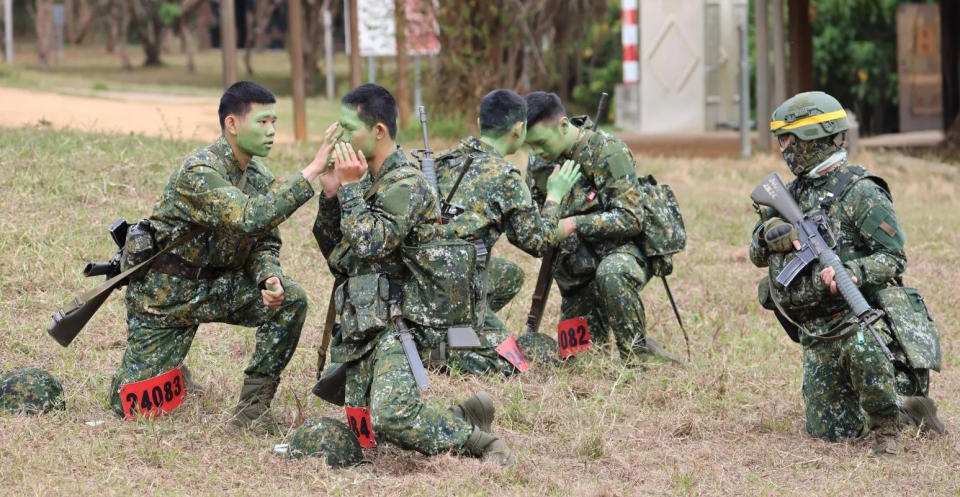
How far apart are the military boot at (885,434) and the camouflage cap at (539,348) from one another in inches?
78.9

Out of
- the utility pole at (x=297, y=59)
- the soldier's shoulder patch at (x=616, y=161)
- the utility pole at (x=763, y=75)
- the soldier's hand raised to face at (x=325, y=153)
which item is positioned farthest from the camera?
the utility pole at (x=763, y=75)

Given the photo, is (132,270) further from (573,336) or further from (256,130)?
(573,336)

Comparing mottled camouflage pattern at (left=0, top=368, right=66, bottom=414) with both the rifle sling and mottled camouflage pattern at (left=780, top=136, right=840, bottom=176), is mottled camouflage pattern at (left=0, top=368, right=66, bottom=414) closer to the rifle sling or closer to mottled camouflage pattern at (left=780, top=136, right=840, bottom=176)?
the rifle sling

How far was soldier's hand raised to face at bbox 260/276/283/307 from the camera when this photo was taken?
563 cm

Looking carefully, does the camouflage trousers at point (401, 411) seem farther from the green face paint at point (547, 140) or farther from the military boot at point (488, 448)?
the green face paint at point (547, 140)

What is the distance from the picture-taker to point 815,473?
17.4ft

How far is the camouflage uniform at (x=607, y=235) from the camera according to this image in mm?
6914

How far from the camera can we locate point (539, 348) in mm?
7168

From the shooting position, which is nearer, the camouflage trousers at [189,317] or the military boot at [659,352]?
the camouflage trousers at [189,317]

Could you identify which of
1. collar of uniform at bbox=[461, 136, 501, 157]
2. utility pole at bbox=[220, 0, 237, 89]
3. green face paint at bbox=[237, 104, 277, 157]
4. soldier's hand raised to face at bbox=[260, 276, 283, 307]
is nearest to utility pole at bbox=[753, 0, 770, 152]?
utility pole at bbox=[220, 0, 237, 89]

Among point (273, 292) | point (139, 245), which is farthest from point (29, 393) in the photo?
point (273, 292)

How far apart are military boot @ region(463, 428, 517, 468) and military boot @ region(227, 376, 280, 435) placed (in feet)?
3.32

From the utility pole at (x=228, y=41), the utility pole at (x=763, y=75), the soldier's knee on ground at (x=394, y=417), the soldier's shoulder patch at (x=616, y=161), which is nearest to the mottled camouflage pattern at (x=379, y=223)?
the soldier's knee on ground at (x=394, y=417)

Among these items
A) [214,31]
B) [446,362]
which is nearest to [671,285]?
[446,362]
